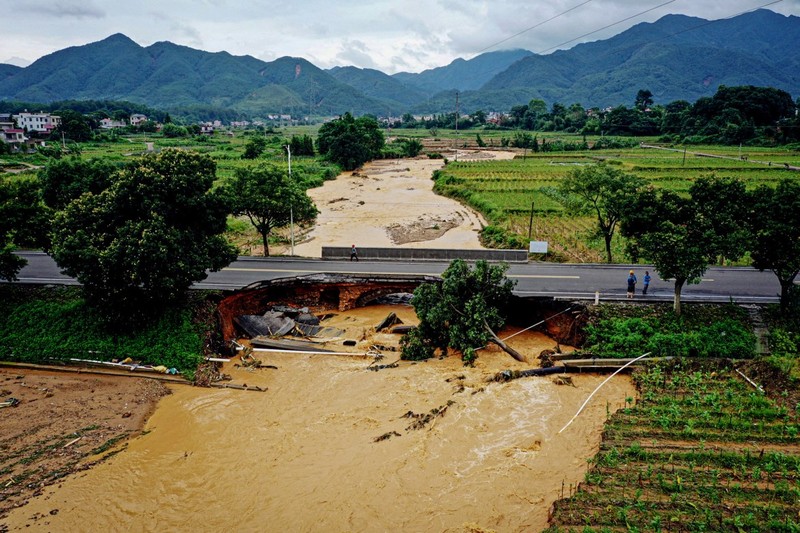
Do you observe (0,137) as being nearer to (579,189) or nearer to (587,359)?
(579,189)

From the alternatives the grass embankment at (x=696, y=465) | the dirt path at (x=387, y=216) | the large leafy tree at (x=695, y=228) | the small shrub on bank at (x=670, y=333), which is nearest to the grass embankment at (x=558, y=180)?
the dirt path at (x=387, y=216)

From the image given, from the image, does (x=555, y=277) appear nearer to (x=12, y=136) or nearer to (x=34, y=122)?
(x=12, y=136)

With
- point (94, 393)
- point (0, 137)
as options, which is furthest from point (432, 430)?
→ point (0, 137)

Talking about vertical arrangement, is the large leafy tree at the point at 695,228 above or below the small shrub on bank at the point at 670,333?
above

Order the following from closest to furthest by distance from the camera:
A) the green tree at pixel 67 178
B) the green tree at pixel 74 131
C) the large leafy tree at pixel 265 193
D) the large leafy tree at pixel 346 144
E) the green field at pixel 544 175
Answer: the green tree at pixel 67 178 → the large leafy tree at pixel 265 193 → the green field at pixel 544 175 → the large leafy tree at pixel 346 144 → the green tree at pixel 74 131

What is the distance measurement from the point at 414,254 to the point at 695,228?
1678 cm

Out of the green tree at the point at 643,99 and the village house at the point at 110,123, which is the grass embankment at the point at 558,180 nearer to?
the green tree at the point at 643,99

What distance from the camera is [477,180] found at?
63969 millimetres

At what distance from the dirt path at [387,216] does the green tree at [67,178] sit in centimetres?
1293

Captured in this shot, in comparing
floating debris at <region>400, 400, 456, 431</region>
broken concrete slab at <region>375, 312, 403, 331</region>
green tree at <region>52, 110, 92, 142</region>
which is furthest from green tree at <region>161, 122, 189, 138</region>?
floating debris at <region>400, 400, 456, 431</region>

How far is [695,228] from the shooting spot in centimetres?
1905

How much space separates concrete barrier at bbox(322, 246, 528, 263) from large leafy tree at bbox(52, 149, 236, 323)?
37.0ft

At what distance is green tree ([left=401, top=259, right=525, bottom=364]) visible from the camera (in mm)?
20328

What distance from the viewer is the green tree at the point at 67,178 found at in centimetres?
2600
